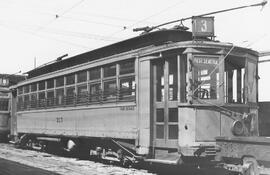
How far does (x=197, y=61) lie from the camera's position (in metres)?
8.41

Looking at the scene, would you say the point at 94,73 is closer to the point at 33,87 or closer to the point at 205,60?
the point at 205,60

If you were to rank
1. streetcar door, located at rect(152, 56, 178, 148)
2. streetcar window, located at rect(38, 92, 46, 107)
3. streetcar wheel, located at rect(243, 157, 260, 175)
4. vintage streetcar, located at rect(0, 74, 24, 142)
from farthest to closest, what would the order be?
vintage streetcar, located at rect(0, 74, 24, 142) → streetcar window, located at rect(38, 92, 46, 107) → streetcar door, located at rect(152, 56, 178, 148) → streetcar wheel, located at rect(243, 157, 260, 175)

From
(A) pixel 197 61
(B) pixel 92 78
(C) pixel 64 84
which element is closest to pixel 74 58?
(C) pixel 64 84

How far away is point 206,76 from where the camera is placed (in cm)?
850

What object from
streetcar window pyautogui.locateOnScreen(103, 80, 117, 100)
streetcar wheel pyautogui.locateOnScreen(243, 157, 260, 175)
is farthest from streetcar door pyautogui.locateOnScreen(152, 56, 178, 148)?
streetcar wheel pyautogui.locateOnScreen(243, 157, 260, 175)

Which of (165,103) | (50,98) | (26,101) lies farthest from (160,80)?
(26,101)

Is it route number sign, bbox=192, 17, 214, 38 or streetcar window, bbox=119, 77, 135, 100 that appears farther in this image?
streetcar window, bbox=119, 77, 135, 100

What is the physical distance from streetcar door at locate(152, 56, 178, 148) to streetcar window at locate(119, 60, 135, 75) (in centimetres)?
72

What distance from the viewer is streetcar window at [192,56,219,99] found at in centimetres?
838

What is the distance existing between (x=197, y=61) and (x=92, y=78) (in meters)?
3.82

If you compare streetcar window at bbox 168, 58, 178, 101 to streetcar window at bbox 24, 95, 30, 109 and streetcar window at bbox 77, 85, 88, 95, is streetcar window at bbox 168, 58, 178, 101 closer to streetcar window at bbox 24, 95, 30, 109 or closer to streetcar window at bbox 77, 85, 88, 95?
streetcar window at bbox 77, 85, 88, 95

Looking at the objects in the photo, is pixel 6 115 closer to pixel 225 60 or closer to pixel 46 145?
pixel 46 145

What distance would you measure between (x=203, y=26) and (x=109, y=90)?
3.06 m

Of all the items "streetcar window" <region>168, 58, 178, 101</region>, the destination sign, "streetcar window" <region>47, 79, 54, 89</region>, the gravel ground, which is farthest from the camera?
"streetcar window" <region>47, 79, 54, 89</region>
